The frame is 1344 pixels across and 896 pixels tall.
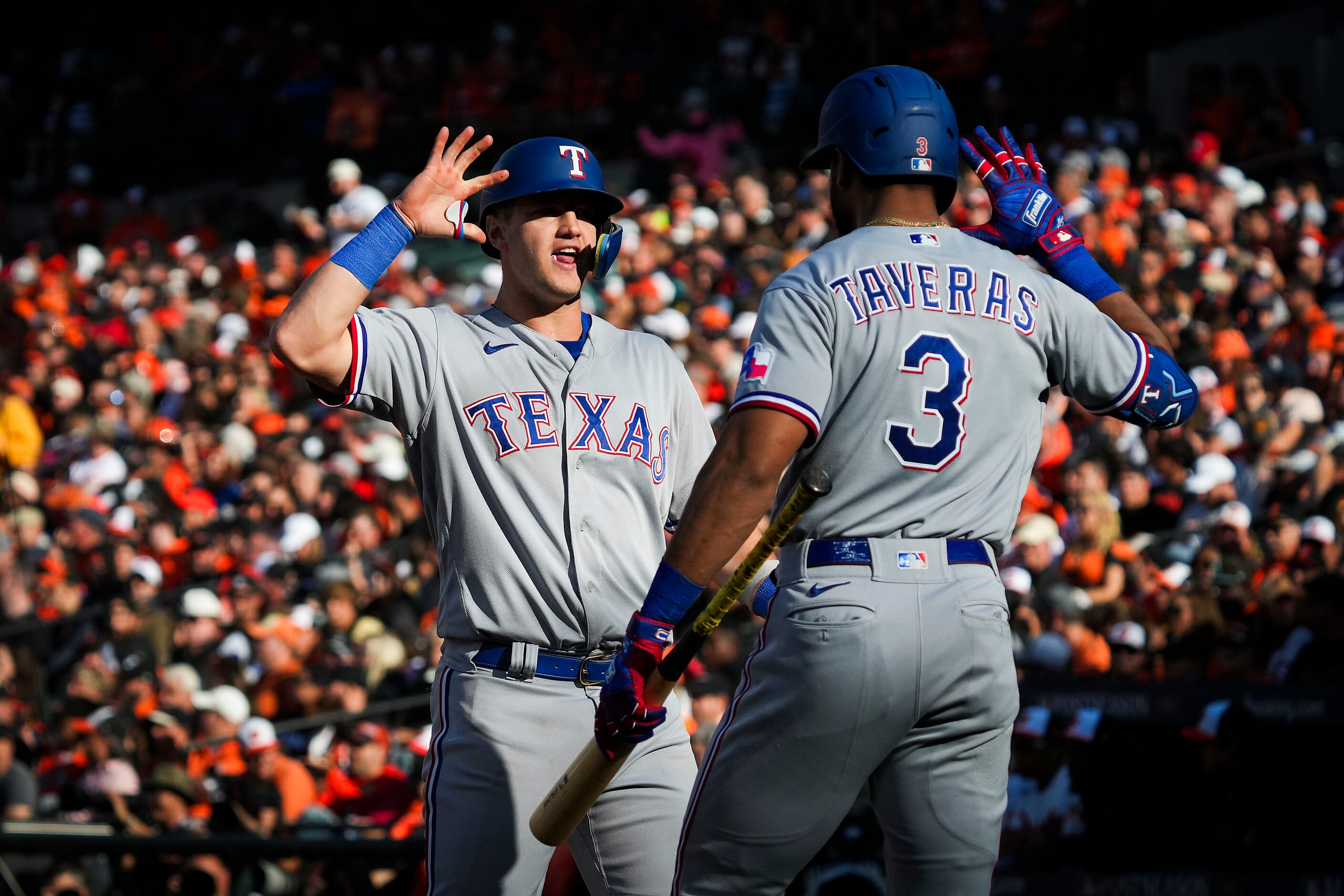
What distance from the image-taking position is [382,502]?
429 inches

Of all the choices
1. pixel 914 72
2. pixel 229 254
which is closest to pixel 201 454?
pixel 229 254

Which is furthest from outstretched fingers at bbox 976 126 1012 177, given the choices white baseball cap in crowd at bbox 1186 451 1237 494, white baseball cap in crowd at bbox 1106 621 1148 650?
white baseball cap in crowd at bbox 1186 451 1237 494

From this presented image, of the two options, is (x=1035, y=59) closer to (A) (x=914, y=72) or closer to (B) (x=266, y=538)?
(B) (x=266, y=538)

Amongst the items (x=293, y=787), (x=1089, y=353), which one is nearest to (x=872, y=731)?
(x=1089, y=353)

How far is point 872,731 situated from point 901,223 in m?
0.95

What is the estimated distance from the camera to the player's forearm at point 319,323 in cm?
318

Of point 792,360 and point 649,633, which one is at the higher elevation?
point 792,360

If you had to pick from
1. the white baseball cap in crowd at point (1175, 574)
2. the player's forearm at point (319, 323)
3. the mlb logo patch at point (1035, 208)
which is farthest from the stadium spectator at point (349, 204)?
the mlb logo patch at point (1035, 208)

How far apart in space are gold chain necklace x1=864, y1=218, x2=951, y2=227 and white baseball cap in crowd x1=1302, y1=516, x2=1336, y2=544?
17.4 ft

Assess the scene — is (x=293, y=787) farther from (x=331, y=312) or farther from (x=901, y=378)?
(x=901, y=378)

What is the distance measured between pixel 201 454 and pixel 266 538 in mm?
1964

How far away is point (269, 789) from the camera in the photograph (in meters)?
7.00

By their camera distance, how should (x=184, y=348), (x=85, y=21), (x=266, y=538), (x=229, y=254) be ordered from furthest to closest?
(x=85, y=21) < (x=229, y=254) < (x=184, y=348) < (x=266, y=538)

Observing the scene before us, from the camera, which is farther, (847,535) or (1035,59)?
(1035,59)
